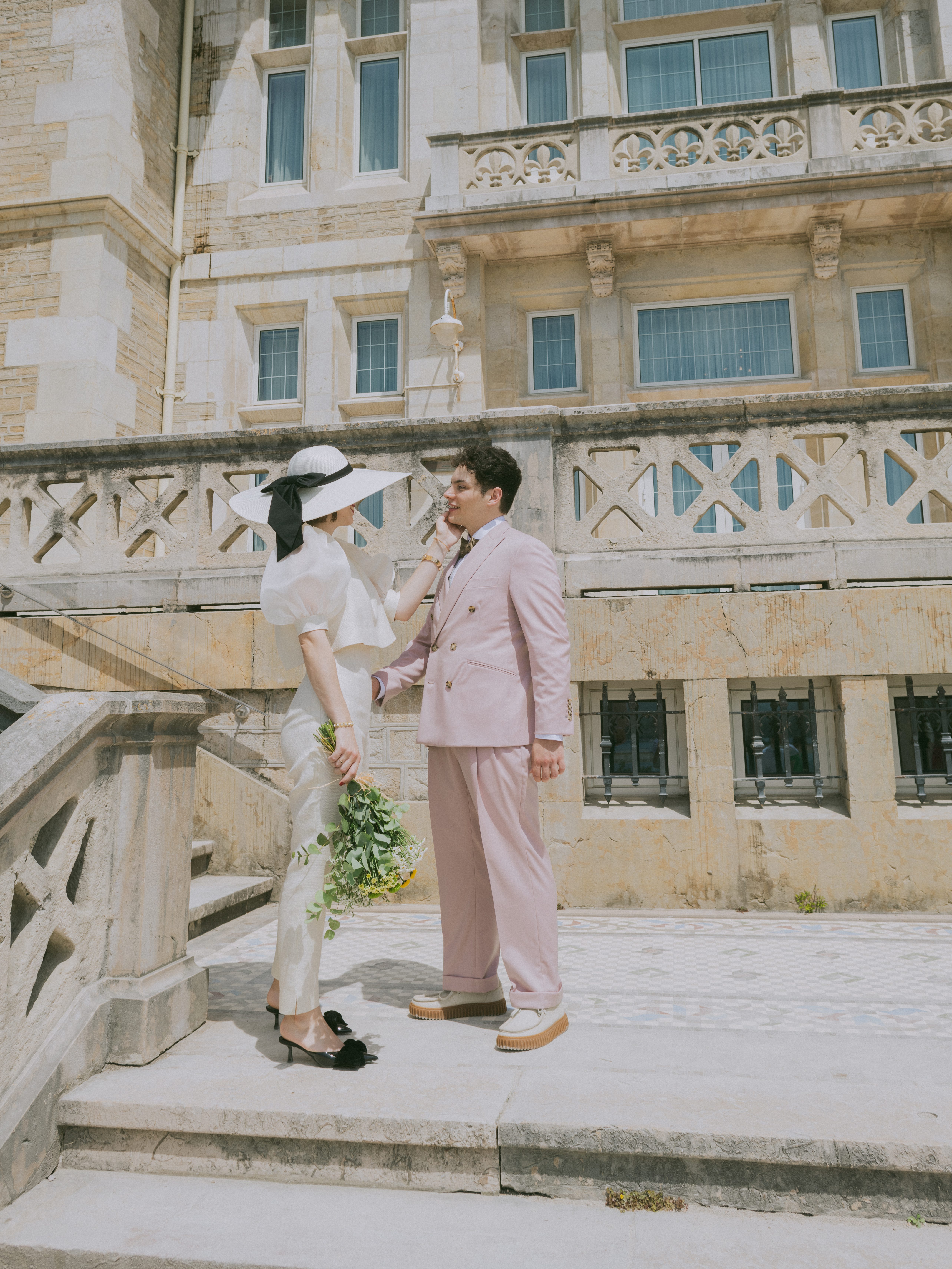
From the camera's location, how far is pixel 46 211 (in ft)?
34.3

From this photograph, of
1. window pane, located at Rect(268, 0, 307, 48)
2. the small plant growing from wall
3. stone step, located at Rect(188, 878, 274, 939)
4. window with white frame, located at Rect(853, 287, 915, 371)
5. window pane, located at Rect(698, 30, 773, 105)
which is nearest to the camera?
stone step, located at Rect(188, 878, 274, 939)

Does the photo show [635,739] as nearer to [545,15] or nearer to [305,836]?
[305,836]

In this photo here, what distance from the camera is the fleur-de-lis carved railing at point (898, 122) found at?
9.88m

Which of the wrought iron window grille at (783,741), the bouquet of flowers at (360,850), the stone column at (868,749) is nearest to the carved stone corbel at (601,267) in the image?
the wrought iron window grille at (783,741)

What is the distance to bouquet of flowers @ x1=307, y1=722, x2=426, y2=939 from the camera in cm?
282

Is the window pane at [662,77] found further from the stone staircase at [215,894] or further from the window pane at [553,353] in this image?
the stone staircase at [215,894]

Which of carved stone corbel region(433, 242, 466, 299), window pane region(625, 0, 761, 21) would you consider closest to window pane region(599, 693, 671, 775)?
carved stone corbel region(433, 242, 466, 299)

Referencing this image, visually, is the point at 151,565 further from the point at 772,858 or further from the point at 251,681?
the point at 772,858

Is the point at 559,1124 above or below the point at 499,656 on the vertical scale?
below

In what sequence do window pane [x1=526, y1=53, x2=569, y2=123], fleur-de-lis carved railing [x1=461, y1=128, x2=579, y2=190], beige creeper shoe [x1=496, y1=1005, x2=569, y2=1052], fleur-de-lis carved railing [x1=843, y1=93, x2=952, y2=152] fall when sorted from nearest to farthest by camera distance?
beige creeper shoe [x1=496, y1=1005, x2=569, y2=1052] < fleur-de-lis carved railing [x1=843, y1=93, x2=952, y2=152] < fleur-de-lis carved railing [x1=461, y1=128, x2=579, y2=190] < window pane [x1=526, y1=53, x2=569, y2=123]

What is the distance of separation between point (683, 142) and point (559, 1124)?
438 inches

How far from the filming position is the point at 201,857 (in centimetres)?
563

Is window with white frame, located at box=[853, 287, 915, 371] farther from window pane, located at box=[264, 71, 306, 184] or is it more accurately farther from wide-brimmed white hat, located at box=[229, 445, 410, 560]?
wide-brimmed white hat, located at box=[229, 445, 410, 560]

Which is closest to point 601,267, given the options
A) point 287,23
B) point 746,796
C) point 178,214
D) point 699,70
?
point 699,70
